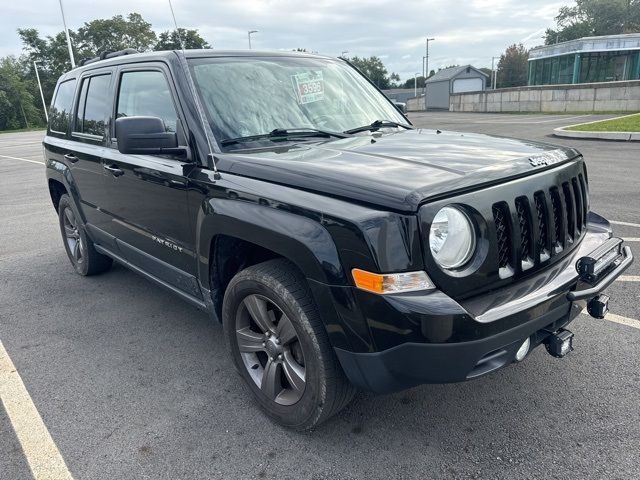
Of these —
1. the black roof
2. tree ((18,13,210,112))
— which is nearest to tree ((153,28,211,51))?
the black roof

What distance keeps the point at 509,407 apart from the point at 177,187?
7.31 feet

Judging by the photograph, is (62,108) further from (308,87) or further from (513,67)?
(513,67)

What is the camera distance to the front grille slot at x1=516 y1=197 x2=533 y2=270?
2268 millimetres

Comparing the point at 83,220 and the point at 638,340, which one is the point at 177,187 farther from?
the point at 638,340

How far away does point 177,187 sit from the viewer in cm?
297

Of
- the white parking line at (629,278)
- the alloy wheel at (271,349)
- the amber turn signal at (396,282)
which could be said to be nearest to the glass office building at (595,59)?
the white parking line at (629,278)

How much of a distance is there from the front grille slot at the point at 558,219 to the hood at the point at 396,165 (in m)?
0.15

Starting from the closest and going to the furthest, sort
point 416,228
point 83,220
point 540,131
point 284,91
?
1. point 416,228
2. point 284,91
3. point 83,220
4. point 540,131

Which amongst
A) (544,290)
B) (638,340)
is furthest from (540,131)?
(544,290)

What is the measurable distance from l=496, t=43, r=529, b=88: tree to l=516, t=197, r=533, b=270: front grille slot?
285 ft

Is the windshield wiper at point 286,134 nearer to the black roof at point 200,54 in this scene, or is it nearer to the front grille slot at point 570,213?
the black roof at point 200,54

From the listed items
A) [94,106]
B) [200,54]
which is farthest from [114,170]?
[200,54]

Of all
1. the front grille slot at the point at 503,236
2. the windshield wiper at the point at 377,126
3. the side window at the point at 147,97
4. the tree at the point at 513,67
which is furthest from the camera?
the tree at the point at 513,67

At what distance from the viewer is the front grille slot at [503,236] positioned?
2.17 meters
